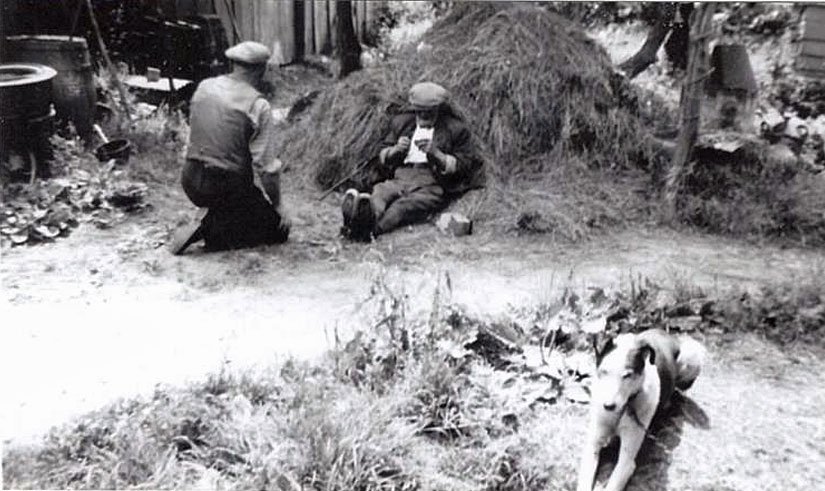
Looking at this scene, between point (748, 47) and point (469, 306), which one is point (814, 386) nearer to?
point (469, 306)

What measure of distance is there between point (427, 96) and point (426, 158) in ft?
1.46

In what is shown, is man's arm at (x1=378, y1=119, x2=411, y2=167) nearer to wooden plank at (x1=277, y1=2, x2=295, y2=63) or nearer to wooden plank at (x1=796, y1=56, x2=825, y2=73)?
wooden plank at (x1=277, y1=2, x2=295, y2=63)

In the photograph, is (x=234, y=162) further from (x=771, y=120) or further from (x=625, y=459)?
(x=771, y=120)

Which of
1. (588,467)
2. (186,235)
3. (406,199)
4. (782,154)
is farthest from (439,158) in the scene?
(588,467)

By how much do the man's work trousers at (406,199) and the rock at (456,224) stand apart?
223 millimetres

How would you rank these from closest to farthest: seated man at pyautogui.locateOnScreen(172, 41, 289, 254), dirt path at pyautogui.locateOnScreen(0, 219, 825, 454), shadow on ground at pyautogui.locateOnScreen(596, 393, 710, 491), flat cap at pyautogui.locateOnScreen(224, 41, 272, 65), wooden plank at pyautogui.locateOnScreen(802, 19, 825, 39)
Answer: shadow on ground at pyautogui.locateOnScreen(596, 393, 710, 491)
dirt path at pyautogui.locateOnScreen(0, 219, 825, 454)
flat cap at pyautogui.locateOnScreen(224, 41, 272, 65)
seated man at pyautogui.locateOnScreen(172, 41, 289, 254)
wooden plank at pyautogui.locateOnScreen(802, 19, 825, 39)

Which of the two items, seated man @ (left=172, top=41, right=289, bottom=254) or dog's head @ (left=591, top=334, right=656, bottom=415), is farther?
seated man @ (left=172, top=41, right=289, bottom=254)

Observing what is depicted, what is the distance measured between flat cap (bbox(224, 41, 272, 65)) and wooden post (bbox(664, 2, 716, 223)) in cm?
273

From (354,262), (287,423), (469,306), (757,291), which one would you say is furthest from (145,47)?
(757,291)

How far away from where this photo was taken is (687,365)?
3107 millimetres

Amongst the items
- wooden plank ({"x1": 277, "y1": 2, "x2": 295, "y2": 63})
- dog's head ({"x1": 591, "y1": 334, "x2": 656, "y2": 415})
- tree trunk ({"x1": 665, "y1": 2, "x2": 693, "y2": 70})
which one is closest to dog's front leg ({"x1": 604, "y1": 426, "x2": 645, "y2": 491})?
dog's head ({"x1": 591, "y1": 334, "x2": 656, "y2": 415})

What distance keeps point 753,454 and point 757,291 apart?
52.2 inches

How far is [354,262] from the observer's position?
4.27 meters

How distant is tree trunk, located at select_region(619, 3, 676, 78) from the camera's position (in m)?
5.77
